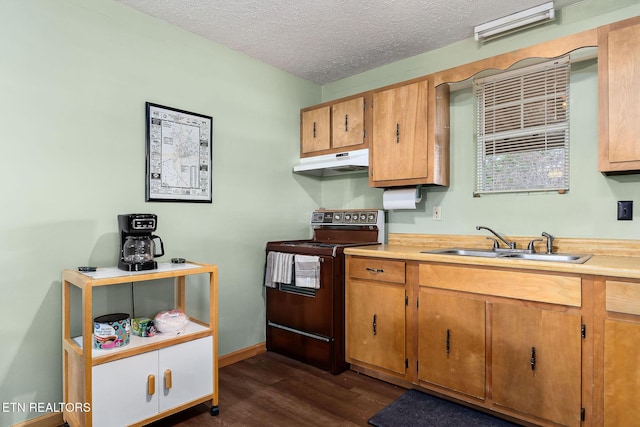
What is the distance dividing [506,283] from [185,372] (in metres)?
1.86

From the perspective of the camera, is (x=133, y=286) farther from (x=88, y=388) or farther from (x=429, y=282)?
Answer: (x=429, y=282)

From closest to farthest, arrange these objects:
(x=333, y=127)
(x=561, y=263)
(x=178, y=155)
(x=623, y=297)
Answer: (x=623, y=297), (x=561, y=263), (x=178, y=155), (x=333, y=127)

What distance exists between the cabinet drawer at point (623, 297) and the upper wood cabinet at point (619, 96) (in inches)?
26.6

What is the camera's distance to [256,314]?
3188 millimetres

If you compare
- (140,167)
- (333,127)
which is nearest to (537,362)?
(333,127)

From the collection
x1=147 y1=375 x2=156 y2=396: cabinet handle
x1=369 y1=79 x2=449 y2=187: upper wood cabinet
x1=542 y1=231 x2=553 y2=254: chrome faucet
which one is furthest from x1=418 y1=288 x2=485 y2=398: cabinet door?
x1=147 y1=375 x2=156 y2=396: cabinet handle

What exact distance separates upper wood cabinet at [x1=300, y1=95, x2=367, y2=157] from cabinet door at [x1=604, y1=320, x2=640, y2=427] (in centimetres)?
204

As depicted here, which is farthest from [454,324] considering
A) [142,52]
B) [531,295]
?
[142,52]

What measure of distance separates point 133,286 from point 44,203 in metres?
0.72

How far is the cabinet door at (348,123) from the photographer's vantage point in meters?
3.12

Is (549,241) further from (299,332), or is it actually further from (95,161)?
(95,161)

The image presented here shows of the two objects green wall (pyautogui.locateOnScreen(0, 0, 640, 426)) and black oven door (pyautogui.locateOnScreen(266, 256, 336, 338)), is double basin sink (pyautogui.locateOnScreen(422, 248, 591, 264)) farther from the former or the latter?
black oven door (pyautogui.locateOnScreen(266, 256, 336, 338))

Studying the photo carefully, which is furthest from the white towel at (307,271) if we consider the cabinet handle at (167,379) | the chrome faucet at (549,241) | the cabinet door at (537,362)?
the chrome faucet at (549,241)

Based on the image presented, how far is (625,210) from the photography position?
218 centimetres
